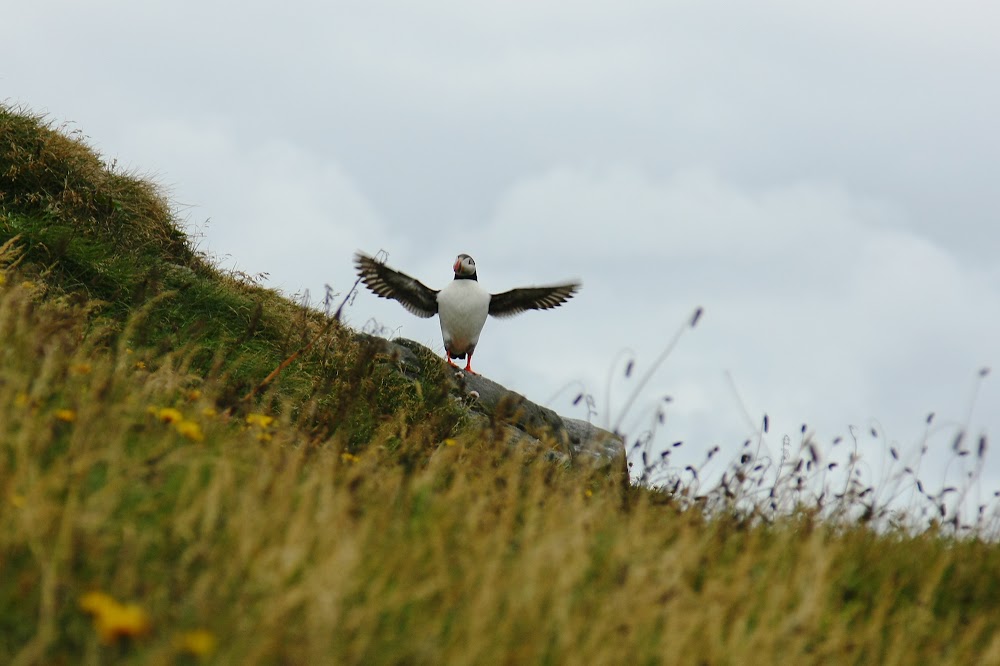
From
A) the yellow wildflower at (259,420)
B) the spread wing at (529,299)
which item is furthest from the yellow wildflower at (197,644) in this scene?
the spread wing at (529,299)

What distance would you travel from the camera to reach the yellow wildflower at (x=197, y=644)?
2367 mm

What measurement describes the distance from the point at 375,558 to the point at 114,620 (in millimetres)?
1081

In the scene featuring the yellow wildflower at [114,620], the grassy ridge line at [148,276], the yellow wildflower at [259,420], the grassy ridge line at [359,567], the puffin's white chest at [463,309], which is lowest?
the yellow wildflower at [114,620]

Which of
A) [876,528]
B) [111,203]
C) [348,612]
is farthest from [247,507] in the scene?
[111,203]

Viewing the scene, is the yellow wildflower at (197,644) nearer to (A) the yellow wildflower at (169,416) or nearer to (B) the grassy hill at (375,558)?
(B) the grassy hill at (375,558)

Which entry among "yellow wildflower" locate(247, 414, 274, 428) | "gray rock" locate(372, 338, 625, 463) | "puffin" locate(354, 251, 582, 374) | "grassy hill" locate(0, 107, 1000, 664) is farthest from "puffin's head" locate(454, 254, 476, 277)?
"yellow wildflower" locate(247, 414, 274, 428)

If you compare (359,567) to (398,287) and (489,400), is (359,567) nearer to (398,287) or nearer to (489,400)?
(489,400)

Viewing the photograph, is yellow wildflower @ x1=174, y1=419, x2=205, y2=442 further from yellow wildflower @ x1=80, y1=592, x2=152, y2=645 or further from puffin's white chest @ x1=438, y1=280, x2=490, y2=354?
puffin's white chest @ x1=438, y1=280, x2=490, y2=354

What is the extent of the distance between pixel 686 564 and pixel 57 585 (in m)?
2.34

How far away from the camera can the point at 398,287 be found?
12047mm

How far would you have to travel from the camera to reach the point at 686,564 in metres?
3.96

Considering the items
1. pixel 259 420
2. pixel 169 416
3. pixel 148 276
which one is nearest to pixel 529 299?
pixel 148 276

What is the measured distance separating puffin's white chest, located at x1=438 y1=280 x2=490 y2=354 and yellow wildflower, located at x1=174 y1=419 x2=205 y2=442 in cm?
718

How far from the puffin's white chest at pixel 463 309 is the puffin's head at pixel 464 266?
0.22 meters
